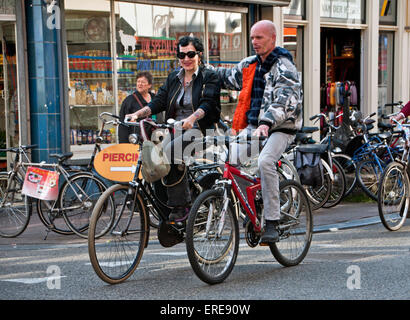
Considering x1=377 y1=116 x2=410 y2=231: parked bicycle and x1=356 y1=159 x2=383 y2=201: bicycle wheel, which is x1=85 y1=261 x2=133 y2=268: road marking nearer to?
x1=377 y1=116 x2=410 y2=231: parked bicycle

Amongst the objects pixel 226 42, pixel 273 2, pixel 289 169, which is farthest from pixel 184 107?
pixel 226 42

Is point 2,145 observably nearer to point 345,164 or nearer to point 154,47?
point 154,47

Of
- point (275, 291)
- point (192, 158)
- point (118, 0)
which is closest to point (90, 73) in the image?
point (118, 0)

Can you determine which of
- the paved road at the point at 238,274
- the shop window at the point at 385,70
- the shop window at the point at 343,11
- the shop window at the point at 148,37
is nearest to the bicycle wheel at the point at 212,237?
the paved road at the point at 238,274

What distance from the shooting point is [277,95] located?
19.4 ft

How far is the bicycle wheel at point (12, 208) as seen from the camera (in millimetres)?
8359

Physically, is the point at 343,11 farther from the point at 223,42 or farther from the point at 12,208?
the point at 12,208

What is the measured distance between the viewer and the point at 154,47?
12156 millimetres

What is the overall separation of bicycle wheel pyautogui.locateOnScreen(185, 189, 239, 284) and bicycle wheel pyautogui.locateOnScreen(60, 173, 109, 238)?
2.96 meters

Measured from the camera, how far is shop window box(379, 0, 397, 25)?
1666 cm

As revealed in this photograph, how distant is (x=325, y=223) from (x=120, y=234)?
409 centimetres

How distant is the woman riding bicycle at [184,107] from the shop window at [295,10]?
27.1 feet

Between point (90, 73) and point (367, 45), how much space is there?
24.3ft

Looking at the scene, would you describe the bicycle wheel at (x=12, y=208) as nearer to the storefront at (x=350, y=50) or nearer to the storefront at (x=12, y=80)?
the storefront at (x=12, y=80)
